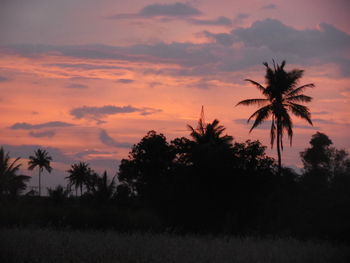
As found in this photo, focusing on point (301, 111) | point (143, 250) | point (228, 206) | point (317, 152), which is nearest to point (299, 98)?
point (301, 111)

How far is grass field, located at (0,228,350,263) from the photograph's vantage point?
1591cm

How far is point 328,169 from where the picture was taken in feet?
243

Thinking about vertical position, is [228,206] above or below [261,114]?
below

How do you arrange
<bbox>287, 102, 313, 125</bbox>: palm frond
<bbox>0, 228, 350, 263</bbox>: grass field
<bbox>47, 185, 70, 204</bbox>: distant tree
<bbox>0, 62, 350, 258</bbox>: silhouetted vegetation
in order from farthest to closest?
1. <bbox>47, 185, 70, 204</bbox>: distant tree
2. <bbox>287, 102, 313, 125</bbox>: palm frond
3. <bbox>0, 62, 350, 258</bbox>: silhouetted vegetation
4. <bbox>0, 228, 350, 263</bbox>: grass field

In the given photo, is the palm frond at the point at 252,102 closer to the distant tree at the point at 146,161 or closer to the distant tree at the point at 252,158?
the distant tree at the point at 252,158

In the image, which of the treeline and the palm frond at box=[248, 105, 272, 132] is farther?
the palm frond at box=[248, 105, 272, 132]

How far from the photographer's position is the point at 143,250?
1773 centimetres

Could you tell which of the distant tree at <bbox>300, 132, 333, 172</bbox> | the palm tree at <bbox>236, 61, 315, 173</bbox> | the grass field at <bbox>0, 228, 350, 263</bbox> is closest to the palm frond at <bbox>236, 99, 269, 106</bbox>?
the palm tree at <bbox>236, 61, 315, 173</bbox>

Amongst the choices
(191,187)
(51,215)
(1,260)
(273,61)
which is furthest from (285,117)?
(1,260)

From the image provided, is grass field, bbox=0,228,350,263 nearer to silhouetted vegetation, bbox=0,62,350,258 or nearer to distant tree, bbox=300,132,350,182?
silhouetted vegetation, bbox=0,62,350,258

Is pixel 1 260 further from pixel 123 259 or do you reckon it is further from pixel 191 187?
pixel 191 187

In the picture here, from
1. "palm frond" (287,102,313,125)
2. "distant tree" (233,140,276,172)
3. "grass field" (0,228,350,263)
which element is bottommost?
"grass field" (0,228,350,263)

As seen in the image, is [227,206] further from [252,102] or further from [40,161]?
[40,161]

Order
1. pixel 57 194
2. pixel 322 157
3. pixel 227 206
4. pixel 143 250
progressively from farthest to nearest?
pixel 322 157 → pixel 57 194 → pixel 227 206 → pixel 143 250
